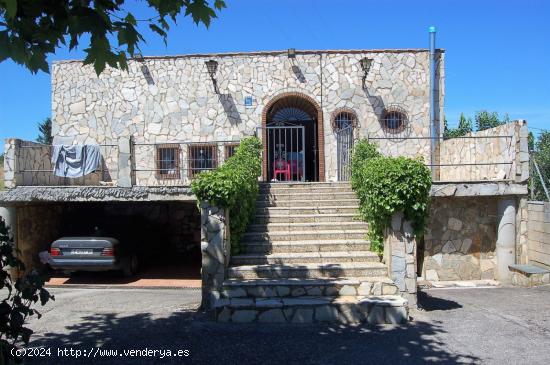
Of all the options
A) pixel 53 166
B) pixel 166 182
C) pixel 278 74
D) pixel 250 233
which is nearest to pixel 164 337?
pixel 250 233

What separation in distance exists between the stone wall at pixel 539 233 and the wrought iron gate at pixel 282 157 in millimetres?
5652

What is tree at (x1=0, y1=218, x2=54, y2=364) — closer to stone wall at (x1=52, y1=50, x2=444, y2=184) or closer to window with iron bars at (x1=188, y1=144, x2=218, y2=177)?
window with iron bars at (x1=188, y1=144, x2=218, y2=177)

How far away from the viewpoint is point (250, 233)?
8.01 meters

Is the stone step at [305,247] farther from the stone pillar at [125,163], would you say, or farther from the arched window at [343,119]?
the arched window at [343,119]

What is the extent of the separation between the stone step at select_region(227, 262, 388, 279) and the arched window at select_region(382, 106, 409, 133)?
6.77 metres

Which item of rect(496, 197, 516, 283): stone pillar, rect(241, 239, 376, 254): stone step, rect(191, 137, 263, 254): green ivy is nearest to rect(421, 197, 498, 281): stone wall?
rect(496, 197, 516, 283): stone pillar

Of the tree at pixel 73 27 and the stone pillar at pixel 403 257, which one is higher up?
the tree at pixel 73 27

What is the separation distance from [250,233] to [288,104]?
6.49m

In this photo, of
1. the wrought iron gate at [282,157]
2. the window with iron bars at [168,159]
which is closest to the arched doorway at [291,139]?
the wrought iron gate at [282,157]

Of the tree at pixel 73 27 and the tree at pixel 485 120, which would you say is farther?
the tree at pixel 485 120

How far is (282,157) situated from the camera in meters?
13.2

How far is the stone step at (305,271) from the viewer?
680 centimetres

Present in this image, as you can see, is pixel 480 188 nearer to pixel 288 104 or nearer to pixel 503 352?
pixel 503 352

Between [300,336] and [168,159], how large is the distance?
867cm
